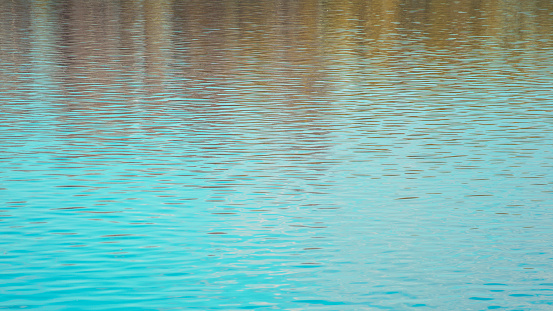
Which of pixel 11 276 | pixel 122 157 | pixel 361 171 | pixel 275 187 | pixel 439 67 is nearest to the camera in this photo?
pixel 11 276

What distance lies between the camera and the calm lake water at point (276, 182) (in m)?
16.3

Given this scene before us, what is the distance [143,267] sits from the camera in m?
17.0

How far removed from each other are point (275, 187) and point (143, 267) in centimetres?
627

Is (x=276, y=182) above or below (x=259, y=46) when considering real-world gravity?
above

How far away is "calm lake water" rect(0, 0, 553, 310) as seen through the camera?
16.3 metres

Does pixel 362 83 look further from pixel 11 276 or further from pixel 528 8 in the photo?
pixel 528 8

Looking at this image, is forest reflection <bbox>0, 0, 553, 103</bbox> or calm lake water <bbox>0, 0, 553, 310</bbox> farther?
forest reflection <bbox>0, 0, 553, 103</bbox>

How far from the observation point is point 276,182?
2325cm

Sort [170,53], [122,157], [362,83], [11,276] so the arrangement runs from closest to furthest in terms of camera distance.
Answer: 1. [11,276]
2. [122,157]
3. [362,83]
4. [170,53]

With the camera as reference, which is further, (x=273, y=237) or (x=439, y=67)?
(x=439, y=67)

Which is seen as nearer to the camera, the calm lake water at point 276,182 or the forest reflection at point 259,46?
the calm lake water at point 276,182

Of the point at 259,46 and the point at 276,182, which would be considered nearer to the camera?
the point at 276,182

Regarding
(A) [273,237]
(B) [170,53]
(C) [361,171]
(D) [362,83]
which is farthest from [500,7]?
(A) [273,237]

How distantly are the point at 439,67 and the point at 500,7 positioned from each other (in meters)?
51.4
